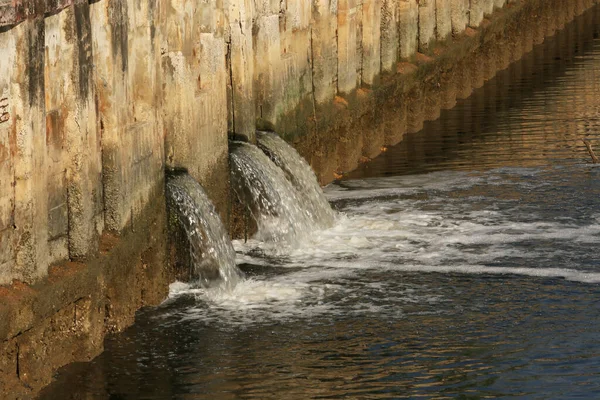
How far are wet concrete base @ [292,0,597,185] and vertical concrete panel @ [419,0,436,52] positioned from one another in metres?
0.18

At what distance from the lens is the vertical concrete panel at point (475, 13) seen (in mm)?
30078

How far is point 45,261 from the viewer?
11547mm

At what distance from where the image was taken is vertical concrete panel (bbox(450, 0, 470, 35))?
2841 centimetres

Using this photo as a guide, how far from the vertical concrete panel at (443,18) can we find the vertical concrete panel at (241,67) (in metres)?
10.9

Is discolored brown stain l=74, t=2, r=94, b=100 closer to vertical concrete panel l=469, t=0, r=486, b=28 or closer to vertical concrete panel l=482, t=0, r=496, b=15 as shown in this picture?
vertical concrete panel l=469, t=0, r=486, b=28

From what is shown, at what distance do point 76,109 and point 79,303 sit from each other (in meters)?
1.57

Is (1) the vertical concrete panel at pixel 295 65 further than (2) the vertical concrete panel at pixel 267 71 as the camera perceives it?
Yes

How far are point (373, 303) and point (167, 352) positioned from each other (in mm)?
2134

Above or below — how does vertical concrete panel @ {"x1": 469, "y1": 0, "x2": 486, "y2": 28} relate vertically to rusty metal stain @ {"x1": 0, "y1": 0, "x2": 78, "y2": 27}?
above

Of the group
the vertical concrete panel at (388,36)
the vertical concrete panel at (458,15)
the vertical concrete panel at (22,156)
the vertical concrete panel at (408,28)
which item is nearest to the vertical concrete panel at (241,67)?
the vertical concrete panel at (22,156)

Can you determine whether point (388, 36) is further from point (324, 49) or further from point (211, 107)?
point (211, 107)

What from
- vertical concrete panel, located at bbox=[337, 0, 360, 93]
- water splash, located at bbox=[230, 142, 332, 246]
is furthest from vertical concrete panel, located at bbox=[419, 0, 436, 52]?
water splash, located at bbox=[230, 142, 332, 246]

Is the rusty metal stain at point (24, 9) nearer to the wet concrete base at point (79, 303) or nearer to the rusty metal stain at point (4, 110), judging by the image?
the rusty metal stain at point (4, 110)

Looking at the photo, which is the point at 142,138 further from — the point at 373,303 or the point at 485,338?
the point at 485,338
